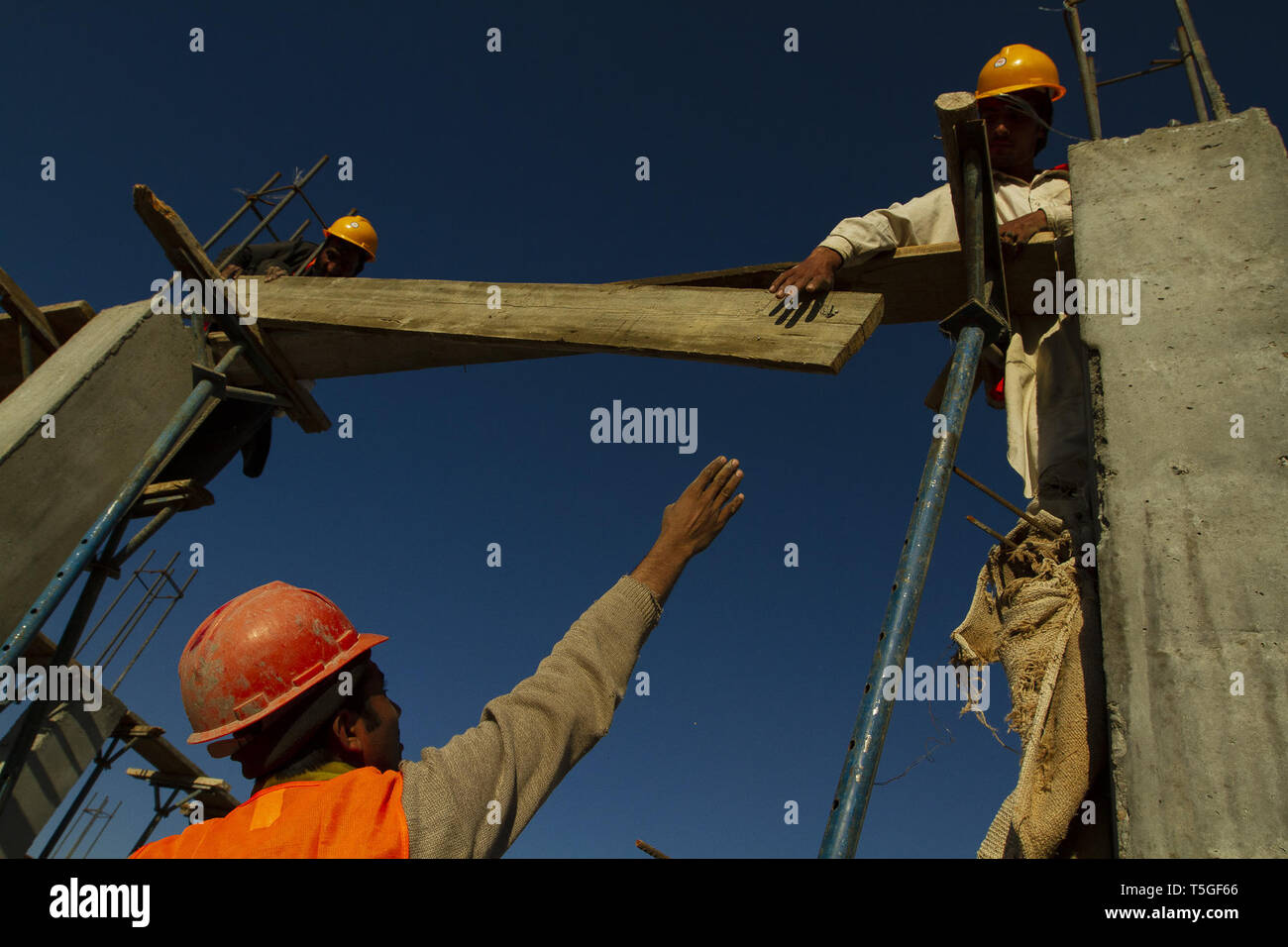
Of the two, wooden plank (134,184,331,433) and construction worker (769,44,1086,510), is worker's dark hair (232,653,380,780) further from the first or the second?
wooden plank (134,184,331,433)

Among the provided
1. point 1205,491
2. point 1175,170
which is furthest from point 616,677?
point 1175,170

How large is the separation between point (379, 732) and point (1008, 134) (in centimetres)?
362

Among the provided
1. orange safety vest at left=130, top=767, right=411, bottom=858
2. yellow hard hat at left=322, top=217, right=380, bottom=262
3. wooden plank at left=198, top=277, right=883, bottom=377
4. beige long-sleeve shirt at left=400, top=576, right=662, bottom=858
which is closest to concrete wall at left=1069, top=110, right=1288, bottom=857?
wooden plank at left=198, top=277, right=883, bottom=377

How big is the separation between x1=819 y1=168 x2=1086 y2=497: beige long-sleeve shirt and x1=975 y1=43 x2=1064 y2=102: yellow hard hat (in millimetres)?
632

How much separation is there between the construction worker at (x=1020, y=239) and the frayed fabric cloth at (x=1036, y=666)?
0.31 metres

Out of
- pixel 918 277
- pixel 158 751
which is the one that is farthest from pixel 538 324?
pixel 158 751

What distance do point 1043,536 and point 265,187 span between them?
21.0 feet

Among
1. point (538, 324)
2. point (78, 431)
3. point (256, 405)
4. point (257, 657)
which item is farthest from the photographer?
point (256, 405)

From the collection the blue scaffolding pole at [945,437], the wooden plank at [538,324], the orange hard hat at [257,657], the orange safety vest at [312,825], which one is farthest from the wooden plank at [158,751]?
the blue scaffolding pole at [945,437]

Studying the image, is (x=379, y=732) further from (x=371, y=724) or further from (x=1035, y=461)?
(x=1035, y=461)

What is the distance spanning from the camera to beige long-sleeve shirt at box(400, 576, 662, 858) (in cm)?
176

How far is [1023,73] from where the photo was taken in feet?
13.5

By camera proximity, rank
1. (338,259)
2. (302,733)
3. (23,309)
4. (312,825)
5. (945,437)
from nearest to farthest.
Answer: (312,825)
(302,733)
(945,437)
(23,309)
(338,259)

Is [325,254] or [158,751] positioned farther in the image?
[158,751]
